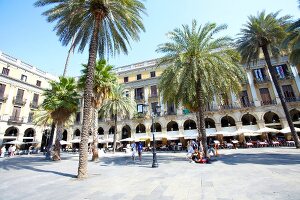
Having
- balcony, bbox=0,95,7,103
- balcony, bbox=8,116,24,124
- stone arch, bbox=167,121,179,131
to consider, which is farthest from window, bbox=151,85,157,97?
balcony, bbox=0,95,7,103

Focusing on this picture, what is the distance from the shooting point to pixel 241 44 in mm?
23094

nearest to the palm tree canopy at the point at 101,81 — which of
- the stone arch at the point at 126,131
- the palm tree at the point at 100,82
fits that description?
the palm tree at the point at 100,82

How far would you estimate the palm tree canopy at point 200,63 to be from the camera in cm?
1498

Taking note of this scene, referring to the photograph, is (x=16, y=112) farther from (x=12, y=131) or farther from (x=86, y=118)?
(x=86, y=118)

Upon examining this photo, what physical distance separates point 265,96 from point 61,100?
32.1 meters

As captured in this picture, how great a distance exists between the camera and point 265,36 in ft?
70.1

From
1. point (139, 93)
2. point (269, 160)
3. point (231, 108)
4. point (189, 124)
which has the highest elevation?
point (139, 93)

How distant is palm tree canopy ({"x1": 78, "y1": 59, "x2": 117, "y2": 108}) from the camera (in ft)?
60.3

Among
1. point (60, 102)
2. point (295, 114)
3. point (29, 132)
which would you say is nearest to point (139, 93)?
point (60, 102)

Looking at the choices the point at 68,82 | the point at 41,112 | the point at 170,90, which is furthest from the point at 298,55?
the point at 41,112

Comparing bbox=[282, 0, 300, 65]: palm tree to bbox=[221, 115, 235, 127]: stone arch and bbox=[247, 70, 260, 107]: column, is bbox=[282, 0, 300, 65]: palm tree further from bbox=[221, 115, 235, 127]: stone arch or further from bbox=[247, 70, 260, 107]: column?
bbox=[221, 115, 235, 127]: stone arch

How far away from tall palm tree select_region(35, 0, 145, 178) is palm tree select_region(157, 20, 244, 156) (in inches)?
170

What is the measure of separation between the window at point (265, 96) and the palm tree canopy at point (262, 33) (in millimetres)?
10135

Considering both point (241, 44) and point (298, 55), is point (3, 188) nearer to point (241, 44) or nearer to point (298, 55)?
point (298, 55)
